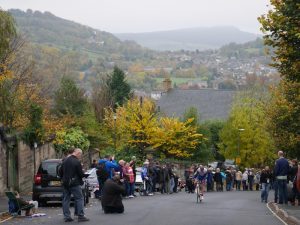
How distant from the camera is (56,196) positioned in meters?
24.8

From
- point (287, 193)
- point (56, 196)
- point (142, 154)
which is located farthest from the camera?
point (142, 154)

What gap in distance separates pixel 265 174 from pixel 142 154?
29443 mm

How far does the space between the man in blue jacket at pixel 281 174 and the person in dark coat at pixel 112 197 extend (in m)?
7.26

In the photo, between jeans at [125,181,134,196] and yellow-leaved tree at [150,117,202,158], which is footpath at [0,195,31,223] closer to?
jeans at [125,181,134,196]

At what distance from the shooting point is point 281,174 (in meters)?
25.6

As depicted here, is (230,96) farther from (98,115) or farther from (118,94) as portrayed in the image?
(98,115)

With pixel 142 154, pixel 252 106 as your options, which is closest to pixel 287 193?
pixel 142 154

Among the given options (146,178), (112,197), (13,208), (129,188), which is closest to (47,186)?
(13,208)

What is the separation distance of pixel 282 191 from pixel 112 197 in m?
8.36

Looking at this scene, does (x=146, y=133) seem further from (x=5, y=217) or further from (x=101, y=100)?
(x=5, y=217)

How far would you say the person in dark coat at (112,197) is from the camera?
20.2 metres

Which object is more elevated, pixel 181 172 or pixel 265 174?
pixel 265 174

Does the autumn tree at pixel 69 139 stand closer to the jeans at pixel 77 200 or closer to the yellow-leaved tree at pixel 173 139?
the yellow-leaved tree at pixel 173 139

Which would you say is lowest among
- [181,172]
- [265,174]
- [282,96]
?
[181,172]
